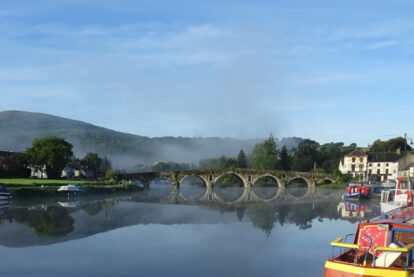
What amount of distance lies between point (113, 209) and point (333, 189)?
49073 millimetres

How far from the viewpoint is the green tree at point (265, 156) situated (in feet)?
347

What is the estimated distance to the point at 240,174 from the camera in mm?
89938

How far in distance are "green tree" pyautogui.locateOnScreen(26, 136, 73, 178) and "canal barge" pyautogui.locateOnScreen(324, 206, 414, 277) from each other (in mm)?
62686

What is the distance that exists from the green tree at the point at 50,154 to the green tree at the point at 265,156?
4396 cm

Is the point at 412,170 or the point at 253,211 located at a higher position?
the point at 412,170

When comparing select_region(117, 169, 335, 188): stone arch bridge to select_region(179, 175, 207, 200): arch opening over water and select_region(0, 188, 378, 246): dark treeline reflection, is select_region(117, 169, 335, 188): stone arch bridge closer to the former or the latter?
select_region(179, 175, 207, 200): arch opening over water

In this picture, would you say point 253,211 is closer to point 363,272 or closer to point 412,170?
point 363,272

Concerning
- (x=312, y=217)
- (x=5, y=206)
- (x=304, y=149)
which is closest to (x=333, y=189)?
(x=304, y=149)

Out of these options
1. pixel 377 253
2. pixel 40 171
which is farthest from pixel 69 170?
pixel 377 253

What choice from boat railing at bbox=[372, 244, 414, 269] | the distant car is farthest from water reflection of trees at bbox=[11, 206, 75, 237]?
the distant car

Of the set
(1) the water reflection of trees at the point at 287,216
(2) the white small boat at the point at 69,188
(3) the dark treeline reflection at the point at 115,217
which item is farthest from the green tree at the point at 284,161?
(1) the water reflection of trees at the point at 287,216

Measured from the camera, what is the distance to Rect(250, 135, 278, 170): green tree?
106 meters

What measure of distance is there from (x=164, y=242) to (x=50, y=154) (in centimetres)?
5333

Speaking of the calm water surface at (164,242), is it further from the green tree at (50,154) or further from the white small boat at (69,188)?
the green tree at (50,154)
